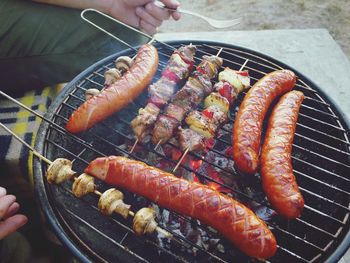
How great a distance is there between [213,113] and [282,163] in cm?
77

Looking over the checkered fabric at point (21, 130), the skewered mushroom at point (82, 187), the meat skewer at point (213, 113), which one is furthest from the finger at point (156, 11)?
the skewered mushroom at point (82, 187)

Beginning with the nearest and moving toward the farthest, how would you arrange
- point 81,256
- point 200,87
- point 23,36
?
point 81,256 → point 200,87 → point 23,36

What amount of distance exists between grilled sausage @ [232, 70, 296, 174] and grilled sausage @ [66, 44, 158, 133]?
0.84 metres

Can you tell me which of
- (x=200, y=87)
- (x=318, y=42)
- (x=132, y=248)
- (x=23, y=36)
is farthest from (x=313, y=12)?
(x=132, y=248)

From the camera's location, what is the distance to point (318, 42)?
5277 mm

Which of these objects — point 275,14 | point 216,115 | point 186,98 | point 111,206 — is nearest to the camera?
point 111,206

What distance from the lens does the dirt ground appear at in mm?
6531

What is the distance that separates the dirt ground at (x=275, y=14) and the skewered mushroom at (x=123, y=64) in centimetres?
375

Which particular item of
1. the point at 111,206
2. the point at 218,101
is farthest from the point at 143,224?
the point at 218,101

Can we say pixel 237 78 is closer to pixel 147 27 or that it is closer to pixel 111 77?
pixel 111 77

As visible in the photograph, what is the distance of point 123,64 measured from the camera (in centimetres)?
313

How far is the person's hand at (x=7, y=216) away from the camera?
2.31 m

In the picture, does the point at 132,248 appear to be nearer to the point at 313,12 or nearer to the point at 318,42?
the point at 318,42

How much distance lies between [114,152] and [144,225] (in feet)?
2.89
